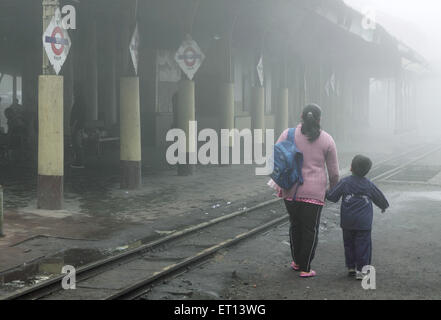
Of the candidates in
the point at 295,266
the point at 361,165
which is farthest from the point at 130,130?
the point at 361,165

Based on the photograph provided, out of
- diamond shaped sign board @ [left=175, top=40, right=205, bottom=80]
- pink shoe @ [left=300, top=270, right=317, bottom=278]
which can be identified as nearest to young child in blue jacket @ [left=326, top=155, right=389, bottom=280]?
pink shoe @ [left=300, top=270, right=317, bottom=278]

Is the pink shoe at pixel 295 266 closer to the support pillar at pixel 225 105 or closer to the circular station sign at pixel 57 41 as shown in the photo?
the circular station sign at pixel 57 41

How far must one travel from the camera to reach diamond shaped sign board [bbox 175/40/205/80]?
16.7 m

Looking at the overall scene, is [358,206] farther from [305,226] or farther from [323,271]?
[323,271]

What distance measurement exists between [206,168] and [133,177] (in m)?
5.69

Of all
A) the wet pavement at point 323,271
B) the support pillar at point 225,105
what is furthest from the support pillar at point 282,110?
the wet pavement at point 323,271

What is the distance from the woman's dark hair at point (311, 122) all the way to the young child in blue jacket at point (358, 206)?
18.1 inches

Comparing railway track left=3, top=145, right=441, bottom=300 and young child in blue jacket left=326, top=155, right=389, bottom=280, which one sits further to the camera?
young child in blue jacket left=326, top=155, right=389, bottom=280

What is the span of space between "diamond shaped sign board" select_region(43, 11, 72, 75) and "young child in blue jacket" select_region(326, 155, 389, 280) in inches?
230

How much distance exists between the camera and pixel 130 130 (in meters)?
14.2

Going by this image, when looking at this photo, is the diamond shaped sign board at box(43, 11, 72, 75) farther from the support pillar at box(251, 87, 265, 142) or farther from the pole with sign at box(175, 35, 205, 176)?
the support pillar at box(251, 87, 265, 142)

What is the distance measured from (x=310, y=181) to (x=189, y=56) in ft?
34.8

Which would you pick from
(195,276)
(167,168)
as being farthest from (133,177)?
(195,276)

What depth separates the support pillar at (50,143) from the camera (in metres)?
11.0
